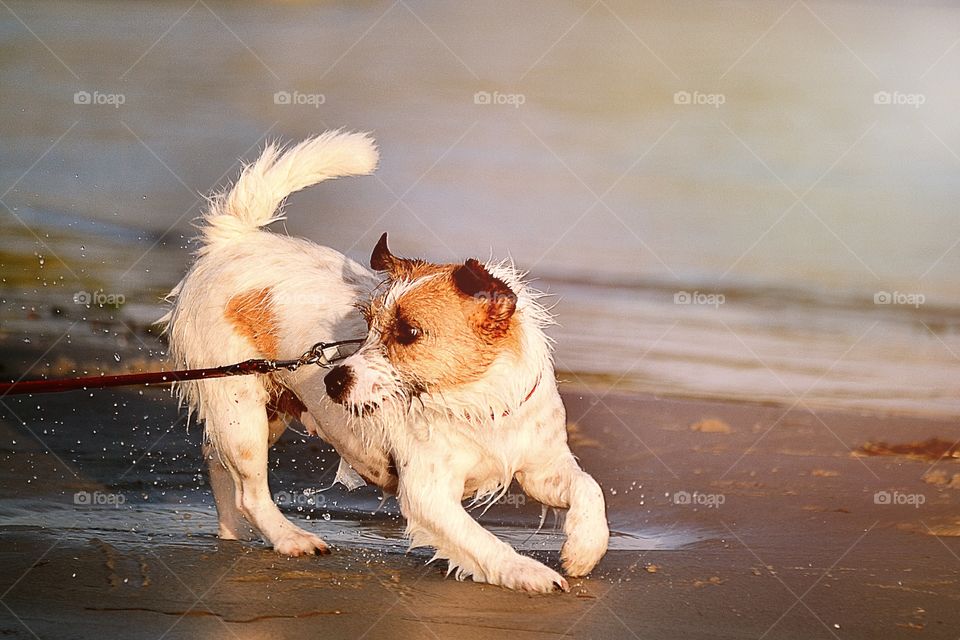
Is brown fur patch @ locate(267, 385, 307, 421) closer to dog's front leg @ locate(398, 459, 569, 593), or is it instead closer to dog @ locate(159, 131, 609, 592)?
dog @ locate(159, 131, 609, 592)

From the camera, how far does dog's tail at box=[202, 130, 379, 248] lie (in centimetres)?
533

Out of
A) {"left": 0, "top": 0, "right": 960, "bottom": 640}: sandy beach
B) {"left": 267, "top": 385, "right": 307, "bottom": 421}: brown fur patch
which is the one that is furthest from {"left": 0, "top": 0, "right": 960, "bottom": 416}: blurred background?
{"left": 267, "top": 385, "right": 307, "bottom": 421}: brown fur patch

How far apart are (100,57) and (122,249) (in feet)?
5.25

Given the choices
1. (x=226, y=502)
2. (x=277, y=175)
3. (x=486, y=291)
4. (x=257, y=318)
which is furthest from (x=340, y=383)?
(x=226, y=502)

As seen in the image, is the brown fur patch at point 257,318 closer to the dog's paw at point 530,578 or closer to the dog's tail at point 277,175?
the dog's tail at point 277,175

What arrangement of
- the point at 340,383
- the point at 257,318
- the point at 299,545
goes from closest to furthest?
the point at 340,383
the point at 299,545
the point at 257,318

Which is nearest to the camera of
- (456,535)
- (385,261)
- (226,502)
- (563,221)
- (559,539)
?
(456,535)

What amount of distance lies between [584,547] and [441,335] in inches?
39.6

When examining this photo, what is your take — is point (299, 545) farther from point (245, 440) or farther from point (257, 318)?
point (257, 318)

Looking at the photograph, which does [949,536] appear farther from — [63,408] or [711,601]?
[63,408]

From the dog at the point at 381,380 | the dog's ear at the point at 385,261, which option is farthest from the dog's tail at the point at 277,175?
the dog's ear at the point at 385,261

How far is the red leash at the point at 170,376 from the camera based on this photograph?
443 cm

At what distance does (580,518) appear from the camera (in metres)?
4.46

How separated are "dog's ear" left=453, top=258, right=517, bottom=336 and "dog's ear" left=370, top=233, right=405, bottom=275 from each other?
1.22 ft
